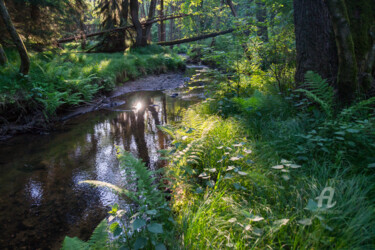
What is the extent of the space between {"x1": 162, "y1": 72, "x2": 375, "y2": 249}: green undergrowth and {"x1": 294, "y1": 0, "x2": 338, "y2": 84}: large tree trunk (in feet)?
1.62

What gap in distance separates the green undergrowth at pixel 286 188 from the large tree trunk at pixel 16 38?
4.60 m

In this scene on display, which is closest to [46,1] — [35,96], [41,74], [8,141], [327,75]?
[41,74]

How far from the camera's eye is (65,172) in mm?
4004

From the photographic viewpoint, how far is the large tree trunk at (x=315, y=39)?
3.63m

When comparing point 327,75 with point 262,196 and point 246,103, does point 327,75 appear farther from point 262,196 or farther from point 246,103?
point 262,196

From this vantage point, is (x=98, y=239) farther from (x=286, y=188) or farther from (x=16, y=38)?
(x=16, y=38)

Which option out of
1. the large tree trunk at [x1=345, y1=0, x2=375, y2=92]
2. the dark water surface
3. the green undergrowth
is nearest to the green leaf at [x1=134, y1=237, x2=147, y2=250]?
the green undergrowth

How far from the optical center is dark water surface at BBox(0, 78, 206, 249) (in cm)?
272

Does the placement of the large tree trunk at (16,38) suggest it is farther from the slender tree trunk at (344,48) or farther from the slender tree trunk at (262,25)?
the slender tree trunk at (344,48)

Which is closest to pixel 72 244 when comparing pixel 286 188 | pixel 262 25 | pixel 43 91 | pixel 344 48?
pixel 286 188

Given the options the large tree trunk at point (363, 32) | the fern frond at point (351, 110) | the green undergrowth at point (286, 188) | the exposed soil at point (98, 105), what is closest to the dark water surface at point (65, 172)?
the exposed soil at point (98, 105)

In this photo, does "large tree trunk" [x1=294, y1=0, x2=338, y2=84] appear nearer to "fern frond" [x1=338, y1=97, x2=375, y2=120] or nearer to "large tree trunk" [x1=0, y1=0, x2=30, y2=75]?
"fern frond" [x1=338, y1=97, x2=375, y2=120]

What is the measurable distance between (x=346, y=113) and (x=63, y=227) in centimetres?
371

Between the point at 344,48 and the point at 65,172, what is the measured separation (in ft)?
15.6
